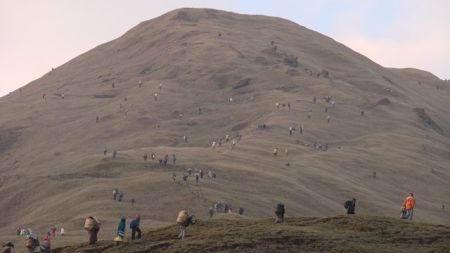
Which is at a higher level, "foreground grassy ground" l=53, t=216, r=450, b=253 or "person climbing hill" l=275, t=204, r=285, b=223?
"person climbing hill" l=275, t=204, r=285, b=223

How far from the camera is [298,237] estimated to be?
4794cm

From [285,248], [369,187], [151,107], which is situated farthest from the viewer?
[151,107]

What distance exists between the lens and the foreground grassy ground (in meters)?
46.9

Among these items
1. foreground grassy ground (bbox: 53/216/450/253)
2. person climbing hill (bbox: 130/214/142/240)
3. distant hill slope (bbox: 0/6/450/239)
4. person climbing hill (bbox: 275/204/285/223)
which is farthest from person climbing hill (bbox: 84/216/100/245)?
distant hill slope (bbox: 0/6/450/239)

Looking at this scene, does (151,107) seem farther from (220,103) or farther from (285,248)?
(285,248)

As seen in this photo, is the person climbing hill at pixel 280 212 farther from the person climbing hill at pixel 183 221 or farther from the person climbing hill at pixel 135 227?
the person climbing hill at pixel 135 227

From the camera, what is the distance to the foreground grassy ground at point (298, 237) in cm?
4694

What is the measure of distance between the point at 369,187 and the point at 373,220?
238 ft

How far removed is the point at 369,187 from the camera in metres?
124

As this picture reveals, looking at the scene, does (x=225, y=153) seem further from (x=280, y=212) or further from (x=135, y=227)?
(x=135, y=227)

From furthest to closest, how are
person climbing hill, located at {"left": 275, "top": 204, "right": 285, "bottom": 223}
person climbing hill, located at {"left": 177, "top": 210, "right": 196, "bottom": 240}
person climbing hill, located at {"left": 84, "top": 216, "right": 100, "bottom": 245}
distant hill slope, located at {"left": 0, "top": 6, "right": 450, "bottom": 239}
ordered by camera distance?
1. distant hill slope, located at {"left": 0, "top": 6, "right": 450, "bottom": 239}
2. person climbing hill, located at {"left": 275, "top": 204, "right": 285, "bottom": 223}
3. person climbing hill, located at {"left": 84, "top": 216, "right": 100, "bottom": 245}
4. person climbing hill, located at {"left": 177, "top": 210, "right": 196, "bottom": 240}

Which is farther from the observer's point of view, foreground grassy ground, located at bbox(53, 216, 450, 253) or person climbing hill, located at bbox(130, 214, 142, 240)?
person climbing hill, located at bbox(130, 214, 142, 240)

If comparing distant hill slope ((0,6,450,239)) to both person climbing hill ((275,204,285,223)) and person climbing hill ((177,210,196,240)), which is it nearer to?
person climbing hill ((275,204,285,223))

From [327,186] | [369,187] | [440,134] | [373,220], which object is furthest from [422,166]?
[373,220]
